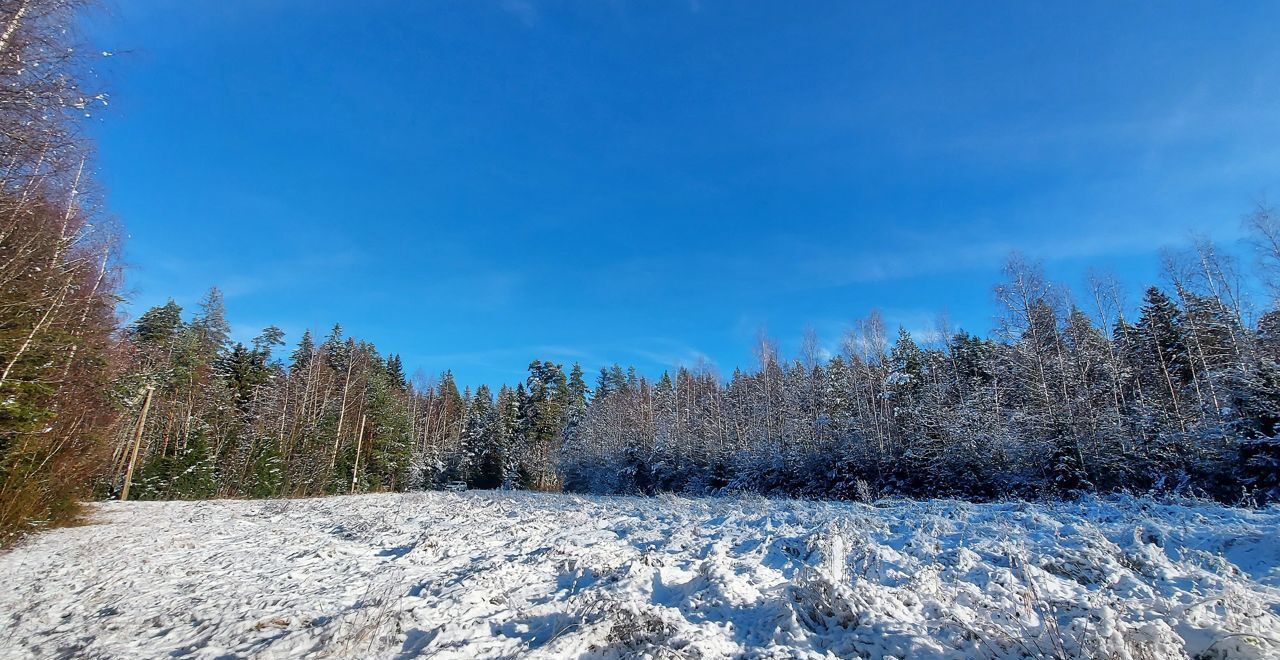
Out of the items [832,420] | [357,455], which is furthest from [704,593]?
[357,455]

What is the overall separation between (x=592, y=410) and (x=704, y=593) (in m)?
50.7

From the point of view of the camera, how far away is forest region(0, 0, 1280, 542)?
31.0 ft

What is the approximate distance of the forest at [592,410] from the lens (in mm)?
9445

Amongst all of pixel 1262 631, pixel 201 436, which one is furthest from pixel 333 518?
pixel 201 436

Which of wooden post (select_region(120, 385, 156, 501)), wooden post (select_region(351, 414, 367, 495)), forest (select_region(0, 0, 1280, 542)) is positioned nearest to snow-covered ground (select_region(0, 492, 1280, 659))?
forest (select_region(0, 0, 1280, 542))

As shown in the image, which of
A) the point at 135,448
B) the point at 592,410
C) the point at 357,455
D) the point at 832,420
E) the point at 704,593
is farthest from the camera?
the point at 592,410

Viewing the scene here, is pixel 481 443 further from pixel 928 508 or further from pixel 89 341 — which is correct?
pixel 928 508

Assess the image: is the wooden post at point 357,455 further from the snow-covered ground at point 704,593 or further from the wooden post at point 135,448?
the snow-covered ground at point 704,593

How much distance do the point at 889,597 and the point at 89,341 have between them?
61.3 feet

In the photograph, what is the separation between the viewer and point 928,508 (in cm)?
1096

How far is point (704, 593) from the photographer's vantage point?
5.21 m

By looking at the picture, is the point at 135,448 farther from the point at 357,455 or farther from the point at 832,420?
the point at 832,420

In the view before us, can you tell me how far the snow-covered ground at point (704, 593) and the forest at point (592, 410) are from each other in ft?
17.3

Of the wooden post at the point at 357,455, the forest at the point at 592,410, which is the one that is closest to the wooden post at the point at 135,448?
the forest at the point at 592,410
